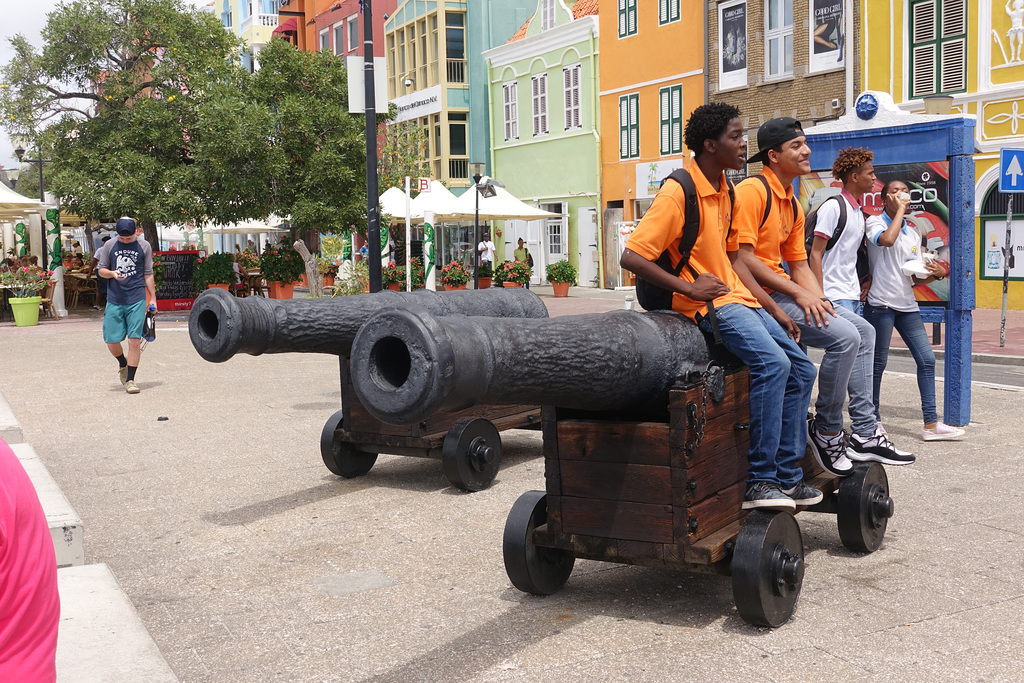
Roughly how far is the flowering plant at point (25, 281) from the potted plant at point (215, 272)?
340 centimetres

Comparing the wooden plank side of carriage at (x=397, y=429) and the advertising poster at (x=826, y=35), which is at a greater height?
the advertising poster at (x=826, y=35)

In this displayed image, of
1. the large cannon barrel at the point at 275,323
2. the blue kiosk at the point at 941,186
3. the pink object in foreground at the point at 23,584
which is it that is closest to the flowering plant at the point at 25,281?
the blue kiosk at the point at 941,186

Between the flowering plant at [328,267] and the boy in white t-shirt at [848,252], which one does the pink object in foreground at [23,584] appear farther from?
the flowering plant at [328,267]

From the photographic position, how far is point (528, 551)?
14.5 ft

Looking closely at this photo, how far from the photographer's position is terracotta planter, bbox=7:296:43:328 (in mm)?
21875

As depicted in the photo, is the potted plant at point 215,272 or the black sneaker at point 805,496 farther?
the potted plant at point 215,272

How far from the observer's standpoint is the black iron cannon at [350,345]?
16.2ft

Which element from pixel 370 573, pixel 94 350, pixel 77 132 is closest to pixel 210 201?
pixel 77 132

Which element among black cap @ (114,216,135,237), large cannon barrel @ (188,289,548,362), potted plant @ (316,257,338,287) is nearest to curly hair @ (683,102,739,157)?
large cannon barrel @ (188,289,548,362)

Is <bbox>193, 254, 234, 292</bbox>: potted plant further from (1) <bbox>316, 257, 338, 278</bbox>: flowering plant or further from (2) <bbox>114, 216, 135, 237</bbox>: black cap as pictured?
(2) <bbox>114, 216, 135, 237</bbox>: black cap

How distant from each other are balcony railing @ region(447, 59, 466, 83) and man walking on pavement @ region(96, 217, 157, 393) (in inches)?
1204

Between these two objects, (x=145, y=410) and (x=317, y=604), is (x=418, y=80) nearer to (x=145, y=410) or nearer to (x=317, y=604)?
(x=145, y=410)

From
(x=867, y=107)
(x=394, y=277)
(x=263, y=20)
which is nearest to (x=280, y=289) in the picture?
(x=394, y=277)

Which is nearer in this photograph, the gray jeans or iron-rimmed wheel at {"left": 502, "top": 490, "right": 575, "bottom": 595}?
iron-rimmed wheel at {"left": 502, "top": 490, "right": 575, "bottom": 595}
